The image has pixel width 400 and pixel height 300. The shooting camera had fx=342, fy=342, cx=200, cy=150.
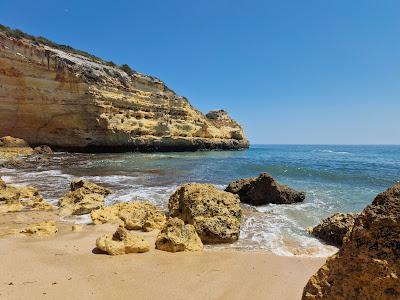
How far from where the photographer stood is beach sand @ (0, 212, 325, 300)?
423 cm

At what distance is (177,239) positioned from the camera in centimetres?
612

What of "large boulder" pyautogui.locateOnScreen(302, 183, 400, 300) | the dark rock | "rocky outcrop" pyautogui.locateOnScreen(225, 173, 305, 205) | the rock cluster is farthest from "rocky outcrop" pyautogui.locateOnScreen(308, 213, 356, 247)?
the dark rock

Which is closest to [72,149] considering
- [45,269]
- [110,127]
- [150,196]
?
[110,127]

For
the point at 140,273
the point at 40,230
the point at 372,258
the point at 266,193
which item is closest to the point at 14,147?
the point at 266,193

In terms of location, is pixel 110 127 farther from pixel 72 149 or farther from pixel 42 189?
pixel 42 189

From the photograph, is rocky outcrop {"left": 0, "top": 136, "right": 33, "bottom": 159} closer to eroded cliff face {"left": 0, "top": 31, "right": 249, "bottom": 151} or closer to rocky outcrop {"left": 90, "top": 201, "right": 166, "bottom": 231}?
eroded cliff face {"left": 0, "top": 31, "right": 249, "bottom": 151}

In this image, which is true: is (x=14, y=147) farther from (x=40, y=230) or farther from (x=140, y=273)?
(x=140, y=273)

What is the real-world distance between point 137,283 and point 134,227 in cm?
325

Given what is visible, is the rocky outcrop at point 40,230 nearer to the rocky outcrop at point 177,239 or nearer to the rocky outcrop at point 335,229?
the rocky outcrop at point 177,239

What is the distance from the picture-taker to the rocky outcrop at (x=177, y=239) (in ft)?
19.9

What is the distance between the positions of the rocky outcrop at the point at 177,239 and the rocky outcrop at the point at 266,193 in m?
5.63

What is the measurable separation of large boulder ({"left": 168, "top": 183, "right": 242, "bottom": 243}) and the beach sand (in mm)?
760

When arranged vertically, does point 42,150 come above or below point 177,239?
above

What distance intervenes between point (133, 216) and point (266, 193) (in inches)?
212
